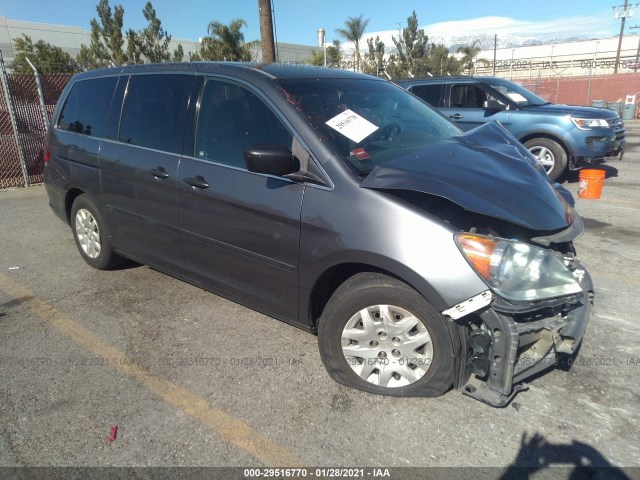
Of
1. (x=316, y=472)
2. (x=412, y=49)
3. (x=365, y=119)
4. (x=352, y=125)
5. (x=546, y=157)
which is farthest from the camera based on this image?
(x=412, y=49)

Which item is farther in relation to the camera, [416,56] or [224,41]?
[416,56]

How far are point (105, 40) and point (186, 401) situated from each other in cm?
3092

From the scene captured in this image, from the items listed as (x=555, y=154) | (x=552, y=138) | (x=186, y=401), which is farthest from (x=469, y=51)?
(x=186, y=401)

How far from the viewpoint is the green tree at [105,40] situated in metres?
27.6

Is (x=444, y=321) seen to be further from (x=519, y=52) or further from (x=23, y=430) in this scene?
(x=519, y=52)

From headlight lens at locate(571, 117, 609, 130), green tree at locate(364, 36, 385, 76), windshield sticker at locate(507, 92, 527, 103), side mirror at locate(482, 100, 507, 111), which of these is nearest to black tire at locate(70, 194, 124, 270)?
side mirror at locate(482, 100, 507, 111)

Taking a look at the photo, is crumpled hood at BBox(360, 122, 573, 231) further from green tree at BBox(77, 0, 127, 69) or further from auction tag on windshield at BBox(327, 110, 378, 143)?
green tree at BBox(77, 0, 127, 69)

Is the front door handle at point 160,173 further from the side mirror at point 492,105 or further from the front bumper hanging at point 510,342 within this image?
the side mirror at point 492,105

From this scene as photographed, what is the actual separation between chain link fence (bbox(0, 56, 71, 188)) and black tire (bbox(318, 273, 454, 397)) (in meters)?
8.77

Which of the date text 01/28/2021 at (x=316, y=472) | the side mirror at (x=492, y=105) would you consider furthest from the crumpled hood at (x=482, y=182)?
the side mirror at (x=492, y=105)

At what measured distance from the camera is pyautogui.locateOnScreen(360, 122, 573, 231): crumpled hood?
2469 mm

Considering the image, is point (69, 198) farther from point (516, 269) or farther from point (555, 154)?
point (555, 154)

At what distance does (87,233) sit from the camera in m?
4.67

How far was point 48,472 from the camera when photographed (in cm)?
228
